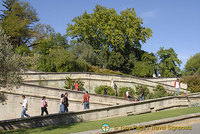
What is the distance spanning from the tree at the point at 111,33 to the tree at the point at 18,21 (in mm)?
7931

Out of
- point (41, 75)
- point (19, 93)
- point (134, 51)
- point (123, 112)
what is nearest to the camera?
point (123, 112)

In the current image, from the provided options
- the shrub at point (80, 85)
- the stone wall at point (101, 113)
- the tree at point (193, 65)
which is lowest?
the stone wall at point (101, 113)

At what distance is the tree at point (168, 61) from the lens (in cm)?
5000

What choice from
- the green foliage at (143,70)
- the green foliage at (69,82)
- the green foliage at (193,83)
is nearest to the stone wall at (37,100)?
the green foliage at (69,82)

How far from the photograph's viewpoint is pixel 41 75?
75.6ft

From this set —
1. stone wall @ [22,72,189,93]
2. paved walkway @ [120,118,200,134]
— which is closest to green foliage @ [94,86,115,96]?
stone wall @ [22,72,189,93]

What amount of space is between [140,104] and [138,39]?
1289 inches

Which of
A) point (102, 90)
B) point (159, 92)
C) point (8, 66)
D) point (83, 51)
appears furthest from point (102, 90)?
point (83, 51)

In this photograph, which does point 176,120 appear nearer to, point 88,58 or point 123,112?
point 123,112

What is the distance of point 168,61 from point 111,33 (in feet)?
51.6

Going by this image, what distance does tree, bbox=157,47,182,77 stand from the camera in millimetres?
50000

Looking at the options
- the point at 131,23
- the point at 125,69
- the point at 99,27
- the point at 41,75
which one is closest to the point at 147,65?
the point at 125,69

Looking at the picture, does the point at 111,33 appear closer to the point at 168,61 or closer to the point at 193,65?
the point at 168,61

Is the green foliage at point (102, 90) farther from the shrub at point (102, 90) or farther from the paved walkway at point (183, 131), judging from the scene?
the paved walkway at point (183, 131)
